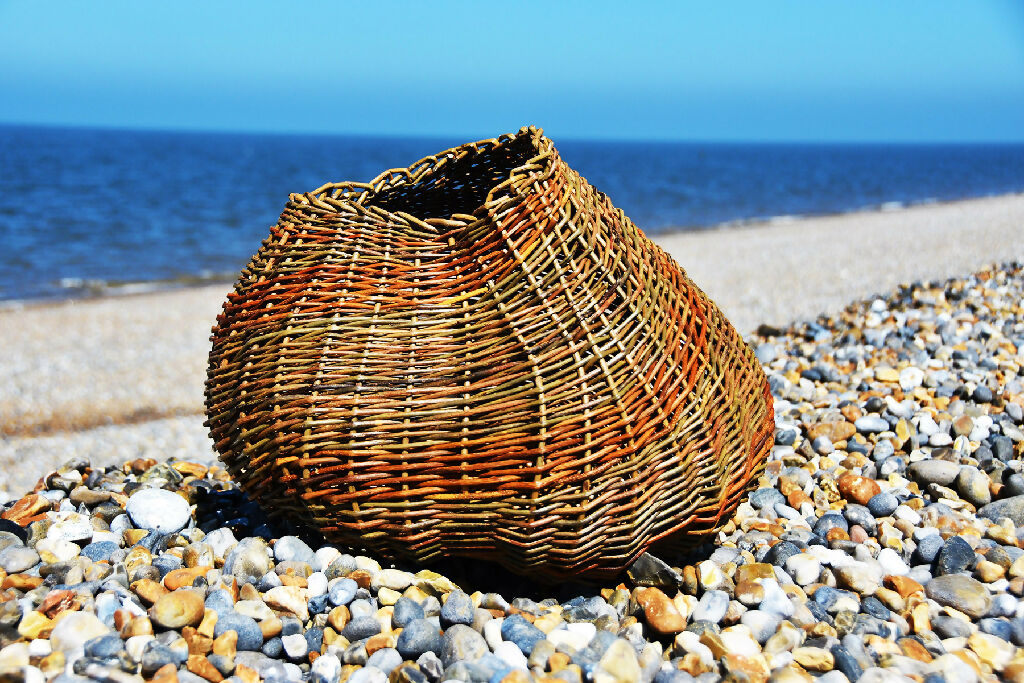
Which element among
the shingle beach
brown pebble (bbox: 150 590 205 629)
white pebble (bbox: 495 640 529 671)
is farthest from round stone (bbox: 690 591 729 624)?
brown pebble (bbox: 150 590 205 629)

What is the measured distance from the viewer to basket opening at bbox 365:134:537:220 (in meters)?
3.78

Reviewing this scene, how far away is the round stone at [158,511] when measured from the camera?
136 inches

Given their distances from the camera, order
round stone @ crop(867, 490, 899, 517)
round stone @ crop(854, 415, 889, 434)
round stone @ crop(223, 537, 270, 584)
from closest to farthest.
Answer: round stone @ crop(223, 537, 270, 584), round stone @ crop(867, 490, 899, 517), round stone @ crop(854, 415, 889, 434)

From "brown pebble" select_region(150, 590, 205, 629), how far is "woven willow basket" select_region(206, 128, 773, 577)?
0.48 metres

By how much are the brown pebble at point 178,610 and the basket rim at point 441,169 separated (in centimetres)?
154

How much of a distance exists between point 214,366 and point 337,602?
1116mm

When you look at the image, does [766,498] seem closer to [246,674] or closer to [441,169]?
[441,169]

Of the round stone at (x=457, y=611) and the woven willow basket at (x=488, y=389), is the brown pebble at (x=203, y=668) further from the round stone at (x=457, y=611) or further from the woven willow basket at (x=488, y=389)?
the round stone at (x=457, y=611)

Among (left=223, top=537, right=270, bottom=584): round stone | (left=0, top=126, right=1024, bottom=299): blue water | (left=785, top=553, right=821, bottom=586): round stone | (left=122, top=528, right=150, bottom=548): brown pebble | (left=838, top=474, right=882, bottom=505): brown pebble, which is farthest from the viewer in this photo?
(left=0, top=126, right=1024, bottom=299): blue water

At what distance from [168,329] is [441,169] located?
8.42 m

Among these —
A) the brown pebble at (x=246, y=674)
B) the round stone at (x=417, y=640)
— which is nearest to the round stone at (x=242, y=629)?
the brown pebble at (x=246, y=674)

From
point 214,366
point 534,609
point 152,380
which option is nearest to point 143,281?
point 152,380

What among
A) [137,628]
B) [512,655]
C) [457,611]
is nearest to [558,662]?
[512,655]

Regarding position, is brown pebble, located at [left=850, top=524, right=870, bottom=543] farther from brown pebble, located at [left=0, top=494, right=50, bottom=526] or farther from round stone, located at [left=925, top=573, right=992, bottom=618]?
brown pebble, located at [left=0, top=494, right=50, bottom=526]
